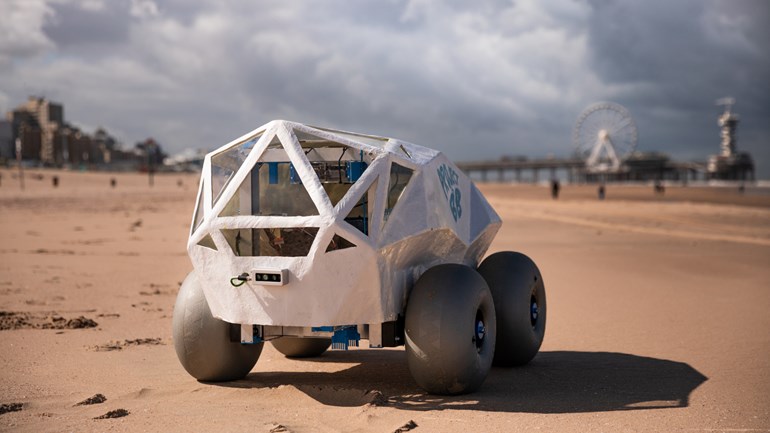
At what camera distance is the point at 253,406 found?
722 cm

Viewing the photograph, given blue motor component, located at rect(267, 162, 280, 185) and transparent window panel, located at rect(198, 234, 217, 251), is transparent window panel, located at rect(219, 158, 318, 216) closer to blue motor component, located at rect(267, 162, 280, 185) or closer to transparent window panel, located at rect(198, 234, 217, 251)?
blue motor component, located at rect(267, 162, 280, 185)

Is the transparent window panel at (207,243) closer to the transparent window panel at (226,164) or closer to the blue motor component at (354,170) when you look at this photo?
the transparent window panel at (226,164)

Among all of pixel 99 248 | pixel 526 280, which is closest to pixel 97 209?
pixel 99 248

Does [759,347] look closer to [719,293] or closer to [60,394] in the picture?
[719,293]

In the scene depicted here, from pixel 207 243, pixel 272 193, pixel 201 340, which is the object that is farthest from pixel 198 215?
pixel 201 340

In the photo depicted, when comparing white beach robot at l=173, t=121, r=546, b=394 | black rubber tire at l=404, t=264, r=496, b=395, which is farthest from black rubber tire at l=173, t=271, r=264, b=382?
black rubber tire at l=404, t=264, r=496, b=395

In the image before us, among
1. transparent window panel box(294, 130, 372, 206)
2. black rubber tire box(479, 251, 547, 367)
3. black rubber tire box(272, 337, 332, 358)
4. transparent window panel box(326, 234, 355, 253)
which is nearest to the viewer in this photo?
transparent window panel box(326, 234, 355, 253)

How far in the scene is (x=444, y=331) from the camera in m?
7.20

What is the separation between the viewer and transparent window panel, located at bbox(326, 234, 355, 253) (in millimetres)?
7082

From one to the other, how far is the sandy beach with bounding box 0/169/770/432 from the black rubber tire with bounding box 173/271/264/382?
0.22 metres

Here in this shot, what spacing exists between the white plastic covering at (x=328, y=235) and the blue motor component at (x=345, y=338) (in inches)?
8.7

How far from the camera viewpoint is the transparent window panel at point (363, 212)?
7148 millimetres

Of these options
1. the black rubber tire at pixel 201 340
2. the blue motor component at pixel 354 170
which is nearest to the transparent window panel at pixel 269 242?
the blue motor component at pixel 354 170

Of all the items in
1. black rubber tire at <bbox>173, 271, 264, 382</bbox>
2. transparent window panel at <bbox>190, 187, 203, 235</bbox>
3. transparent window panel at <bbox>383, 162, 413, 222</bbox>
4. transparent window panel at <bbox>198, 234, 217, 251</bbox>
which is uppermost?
transparent window panel at <bbox>383, 162, 413, 222</bbox>
